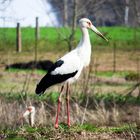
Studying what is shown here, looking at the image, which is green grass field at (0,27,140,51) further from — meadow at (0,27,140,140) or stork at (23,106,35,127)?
stork at (23,106,35,127)

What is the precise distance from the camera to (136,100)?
1809cm

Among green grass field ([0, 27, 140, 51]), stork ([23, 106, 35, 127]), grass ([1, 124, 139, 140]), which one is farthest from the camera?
green grass field ([0, 27, 140, 51])

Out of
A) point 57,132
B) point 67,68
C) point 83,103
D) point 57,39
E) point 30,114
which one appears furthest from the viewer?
point 57,39

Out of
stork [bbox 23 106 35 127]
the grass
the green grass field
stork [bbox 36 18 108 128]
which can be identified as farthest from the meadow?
the green grass field

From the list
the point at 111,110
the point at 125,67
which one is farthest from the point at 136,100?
the point at 125,67

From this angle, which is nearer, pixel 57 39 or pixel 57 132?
pixel 57 132

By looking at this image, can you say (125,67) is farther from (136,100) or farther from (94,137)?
(94,137)

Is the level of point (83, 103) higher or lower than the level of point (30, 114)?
lower

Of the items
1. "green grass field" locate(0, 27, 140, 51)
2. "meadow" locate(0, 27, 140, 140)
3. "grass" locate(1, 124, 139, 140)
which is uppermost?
"green grass field" locate(0, 27, 140, 51)

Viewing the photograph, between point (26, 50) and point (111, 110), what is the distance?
22.8 m

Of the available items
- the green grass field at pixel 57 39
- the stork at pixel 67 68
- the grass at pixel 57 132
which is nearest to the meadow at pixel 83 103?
the grass at pixel 57 132

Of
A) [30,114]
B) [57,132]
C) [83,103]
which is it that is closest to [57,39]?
[83,103]

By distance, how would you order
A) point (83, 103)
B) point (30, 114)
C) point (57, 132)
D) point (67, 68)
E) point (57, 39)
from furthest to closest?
1. point (57, 39)
2. point (83, 103)
3. point (30, 114)
4. point (67, 68)
5. point (57, 132)

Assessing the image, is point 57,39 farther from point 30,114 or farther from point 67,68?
point 67,68
